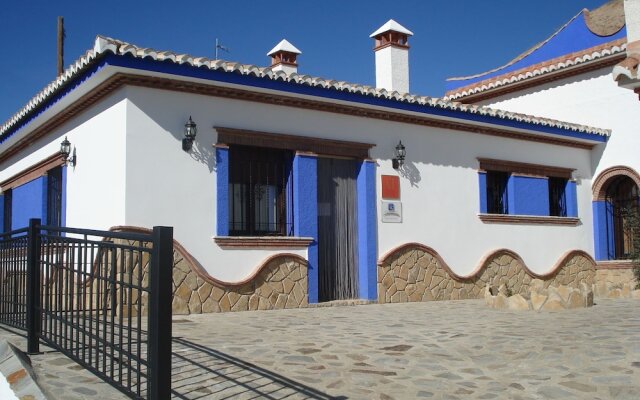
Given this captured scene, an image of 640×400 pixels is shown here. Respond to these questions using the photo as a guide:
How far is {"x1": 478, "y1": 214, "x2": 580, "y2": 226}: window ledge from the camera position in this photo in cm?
1347

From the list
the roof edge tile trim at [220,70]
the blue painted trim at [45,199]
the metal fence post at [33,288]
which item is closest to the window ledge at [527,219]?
the roof edge tile trim at [220,70]

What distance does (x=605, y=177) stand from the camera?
607 inches

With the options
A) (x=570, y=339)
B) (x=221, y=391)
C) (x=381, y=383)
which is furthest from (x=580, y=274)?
(x=221, y=391)

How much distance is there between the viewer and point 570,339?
688 centimetres

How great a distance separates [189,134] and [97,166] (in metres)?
1.64

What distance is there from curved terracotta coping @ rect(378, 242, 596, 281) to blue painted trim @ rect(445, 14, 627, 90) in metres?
5.63

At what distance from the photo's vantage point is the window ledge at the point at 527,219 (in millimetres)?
13469

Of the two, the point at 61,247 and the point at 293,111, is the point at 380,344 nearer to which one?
the point at 61,247

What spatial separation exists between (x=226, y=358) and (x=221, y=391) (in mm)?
1121

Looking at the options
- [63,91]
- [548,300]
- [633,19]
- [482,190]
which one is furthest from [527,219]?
[63,91]

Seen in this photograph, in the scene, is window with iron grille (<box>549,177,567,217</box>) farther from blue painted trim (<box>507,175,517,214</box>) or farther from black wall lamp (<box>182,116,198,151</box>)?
black wall lamp (<box>182,116,198,151</box>)

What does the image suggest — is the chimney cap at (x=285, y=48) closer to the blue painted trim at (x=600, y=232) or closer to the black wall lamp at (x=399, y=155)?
the black wall lamp at (x=399, y=155)

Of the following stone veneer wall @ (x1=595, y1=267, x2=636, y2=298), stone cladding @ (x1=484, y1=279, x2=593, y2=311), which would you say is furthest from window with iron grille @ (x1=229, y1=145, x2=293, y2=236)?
stone veneer wall @ (x1=595, y1=267, x2=636, y2=298)

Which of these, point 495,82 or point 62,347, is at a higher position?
point 495,82
